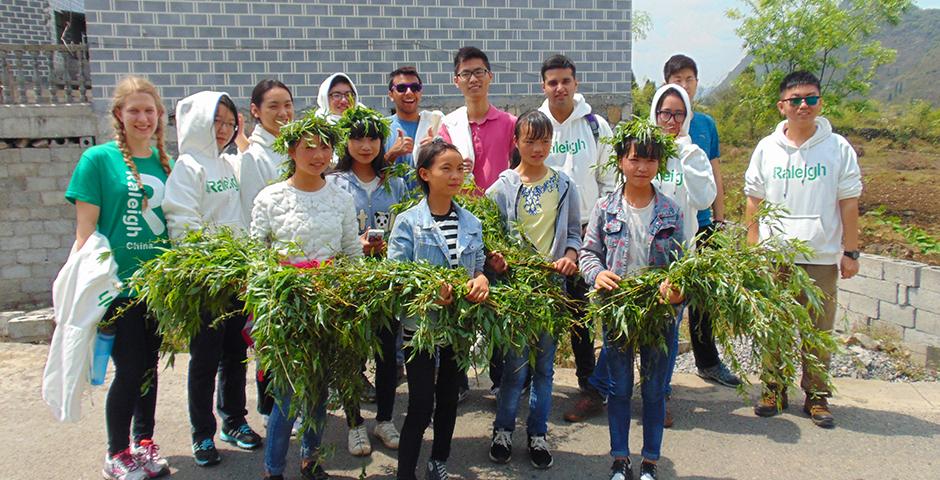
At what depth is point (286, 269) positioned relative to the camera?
116 inches

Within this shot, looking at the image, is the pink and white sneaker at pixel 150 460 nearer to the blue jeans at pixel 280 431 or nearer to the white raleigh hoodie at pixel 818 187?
the blue jeans at pixel 280 431

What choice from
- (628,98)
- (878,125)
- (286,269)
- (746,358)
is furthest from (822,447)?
(878,125)

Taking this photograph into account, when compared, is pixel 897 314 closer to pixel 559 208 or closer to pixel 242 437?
pixel 559 208

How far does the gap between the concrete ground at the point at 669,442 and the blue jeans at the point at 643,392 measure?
33 centimetres

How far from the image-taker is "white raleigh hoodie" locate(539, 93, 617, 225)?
167 inches

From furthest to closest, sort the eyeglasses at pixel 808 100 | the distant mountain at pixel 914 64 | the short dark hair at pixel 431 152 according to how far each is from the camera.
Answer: the distant mountain at pixel 914 64, the eyeglasses at pixel 808 100, the short dark hair at pixel 431 152

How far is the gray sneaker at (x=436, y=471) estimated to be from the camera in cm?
335

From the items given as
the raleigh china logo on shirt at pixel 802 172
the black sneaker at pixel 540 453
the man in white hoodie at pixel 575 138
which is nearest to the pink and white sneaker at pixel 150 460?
the black sneaker at pixel 540 453

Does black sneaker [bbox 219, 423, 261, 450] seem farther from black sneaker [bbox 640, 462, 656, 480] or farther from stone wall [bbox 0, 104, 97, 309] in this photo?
stone wall [bbox 0, 104, 97, 309]

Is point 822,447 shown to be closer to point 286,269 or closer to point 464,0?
point 286,269

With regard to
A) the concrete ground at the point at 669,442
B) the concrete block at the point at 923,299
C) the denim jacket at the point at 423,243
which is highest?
the denim jacket at the point at 423,243

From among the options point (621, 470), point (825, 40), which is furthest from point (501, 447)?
point (825, 40)

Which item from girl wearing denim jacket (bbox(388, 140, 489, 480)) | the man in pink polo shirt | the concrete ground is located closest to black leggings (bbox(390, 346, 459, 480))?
girl wearing denim jacket (bbox(388, 140, 489, 480))

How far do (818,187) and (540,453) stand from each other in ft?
7.91
